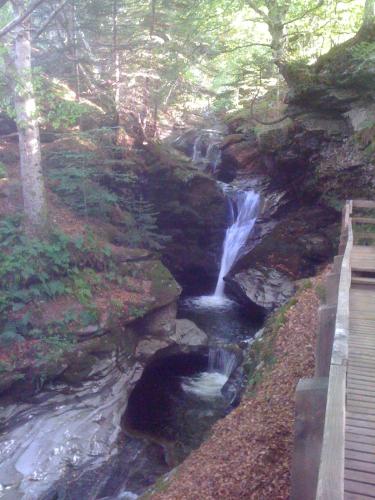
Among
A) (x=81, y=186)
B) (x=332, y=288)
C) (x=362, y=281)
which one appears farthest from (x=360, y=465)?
Answer: (x=81, y=186)

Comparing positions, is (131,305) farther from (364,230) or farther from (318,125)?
(318,125)

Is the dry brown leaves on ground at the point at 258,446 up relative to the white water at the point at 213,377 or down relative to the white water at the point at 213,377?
up

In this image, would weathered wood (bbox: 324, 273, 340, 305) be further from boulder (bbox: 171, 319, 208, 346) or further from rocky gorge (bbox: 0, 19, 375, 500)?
boulder (bbox: 171, 319, 208, 346)

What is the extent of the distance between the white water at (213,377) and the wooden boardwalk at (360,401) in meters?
6.55

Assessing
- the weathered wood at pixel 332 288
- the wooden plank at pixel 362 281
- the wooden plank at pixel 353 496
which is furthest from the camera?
the wooden plank at pixel 362 281

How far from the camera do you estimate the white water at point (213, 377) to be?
43.5 feet

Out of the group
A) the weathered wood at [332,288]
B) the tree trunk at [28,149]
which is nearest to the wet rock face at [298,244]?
the tree trunk at [28,149]

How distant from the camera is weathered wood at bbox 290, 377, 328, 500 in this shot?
385 cm

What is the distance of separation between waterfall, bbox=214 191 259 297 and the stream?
12.4 ft

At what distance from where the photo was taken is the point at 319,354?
4.66m

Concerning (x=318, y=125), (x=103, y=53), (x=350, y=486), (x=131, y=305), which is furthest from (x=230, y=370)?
(x=103, y=53)

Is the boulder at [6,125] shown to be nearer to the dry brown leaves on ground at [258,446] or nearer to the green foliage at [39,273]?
the green foliage at [39,273]

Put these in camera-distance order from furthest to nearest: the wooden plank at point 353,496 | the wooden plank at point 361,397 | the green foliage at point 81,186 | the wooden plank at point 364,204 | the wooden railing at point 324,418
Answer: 1. the green foliage at point 81,186
2. the wooden plank at point 364,204
3. the wooden plank at point 361,397
4. the wooden plank at point 353,496
5. the wooden railing at point 324,418

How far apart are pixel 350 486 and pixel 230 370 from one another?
36.2ft
